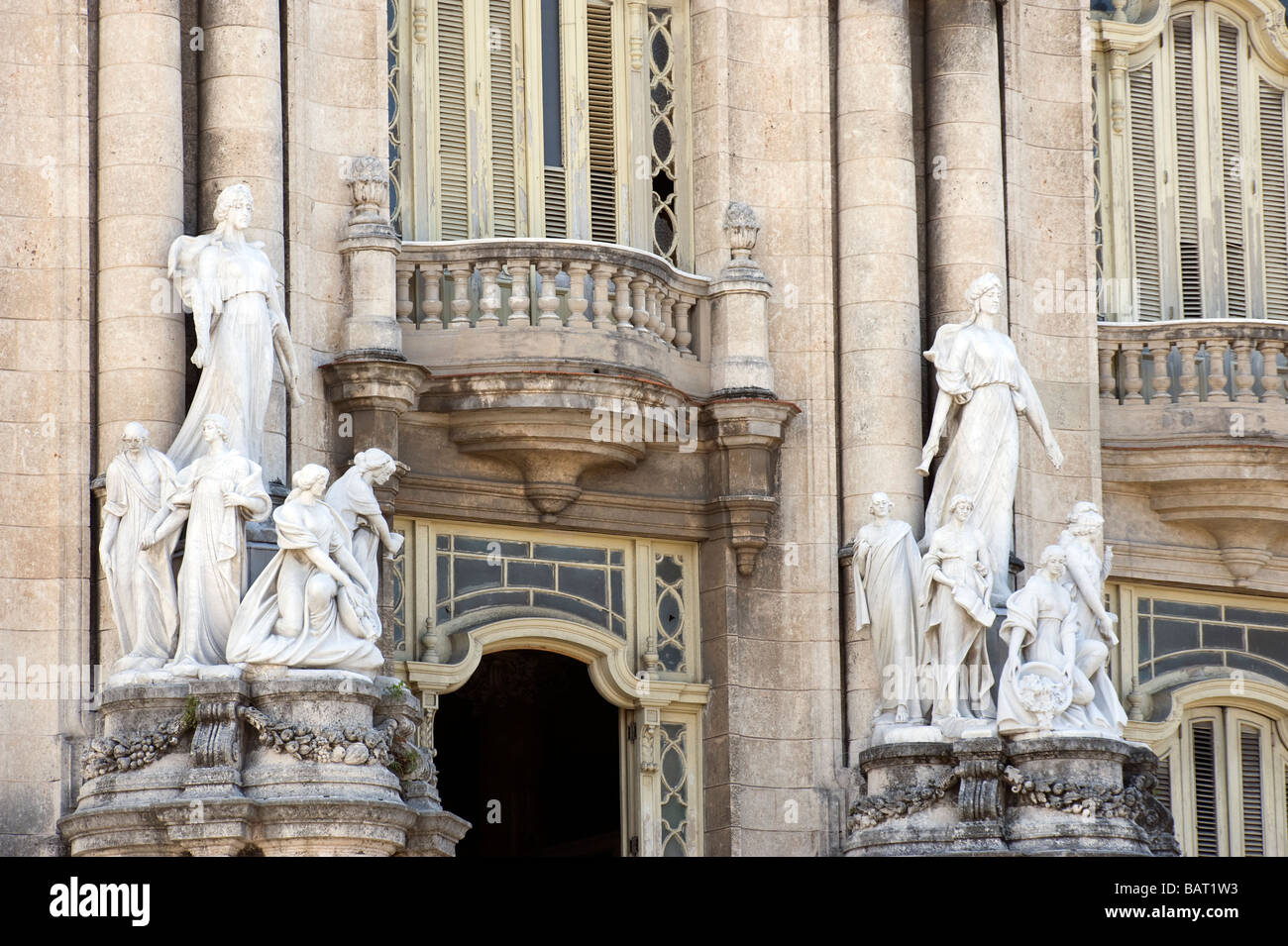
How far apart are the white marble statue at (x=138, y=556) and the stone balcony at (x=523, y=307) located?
3441mm

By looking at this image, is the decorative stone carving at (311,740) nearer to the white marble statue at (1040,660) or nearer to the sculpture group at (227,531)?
the sculpture group at (227,531)

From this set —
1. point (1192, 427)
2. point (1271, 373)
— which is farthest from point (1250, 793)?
point (1271, 373)

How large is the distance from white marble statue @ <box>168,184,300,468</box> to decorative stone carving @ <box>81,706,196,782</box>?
80.6 inches

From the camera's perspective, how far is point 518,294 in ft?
88.1

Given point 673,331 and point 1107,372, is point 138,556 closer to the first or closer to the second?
point 673,331

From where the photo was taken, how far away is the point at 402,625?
87.1 ft

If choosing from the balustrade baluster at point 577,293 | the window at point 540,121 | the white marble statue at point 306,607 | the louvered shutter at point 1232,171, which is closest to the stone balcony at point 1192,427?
the louvered shutter at point 1232,171

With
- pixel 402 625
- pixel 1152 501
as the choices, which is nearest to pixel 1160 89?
pixel 1152 501

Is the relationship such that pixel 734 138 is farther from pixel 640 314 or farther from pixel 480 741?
pixel 480 741

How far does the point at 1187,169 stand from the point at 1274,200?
0.92m

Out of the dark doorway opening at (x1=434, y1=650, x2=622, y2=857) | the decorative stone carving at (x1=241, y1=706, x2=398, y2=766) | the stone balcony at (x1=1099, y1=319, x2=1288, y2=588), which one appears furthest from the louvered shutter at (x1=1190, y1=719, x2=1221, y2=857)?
the decorative stone carving at (x1=241, y1=706, x2=398, y2=766)

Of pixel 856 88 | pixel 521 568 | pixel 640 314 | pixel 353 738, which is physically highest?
pixel 856 88

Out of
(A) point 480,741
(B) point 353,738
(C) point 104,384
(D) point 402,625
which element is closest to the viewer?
(B) point 353,738

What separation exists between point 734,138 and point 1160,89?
4588mm
